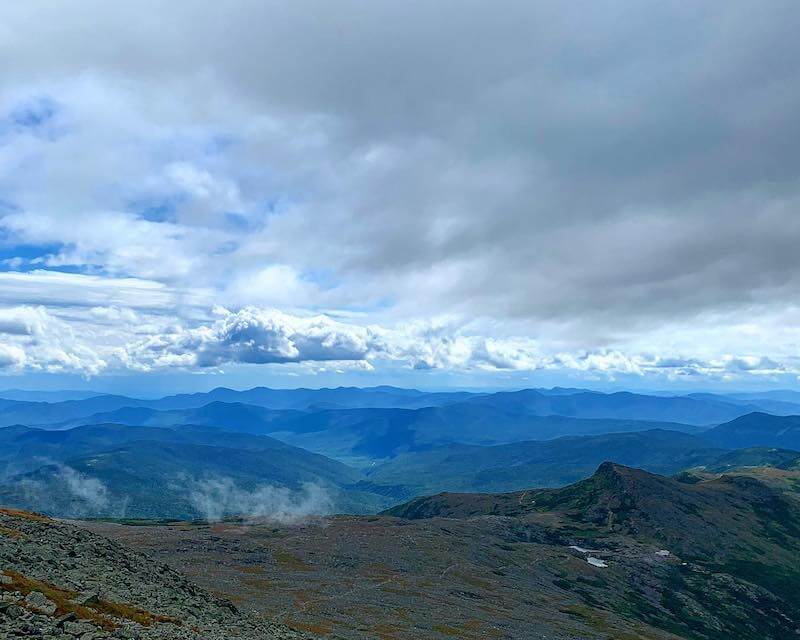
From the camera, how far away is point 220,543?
189875 mm

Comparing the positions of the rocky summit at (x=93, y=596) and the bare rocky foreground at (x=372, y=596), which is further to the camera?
the bare rocky foreground at (x=372, y=596)

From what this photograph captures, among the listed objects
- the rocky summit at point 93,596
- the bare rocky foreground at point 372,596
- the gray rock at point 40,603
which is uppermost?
the gray rock at point 40,603

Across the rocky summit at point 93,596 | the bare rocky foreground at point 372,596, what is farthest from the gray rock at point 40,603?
the bare rocky foreground at point 372,596

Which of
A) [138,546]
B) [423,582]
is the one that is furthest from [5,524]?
[423,582]

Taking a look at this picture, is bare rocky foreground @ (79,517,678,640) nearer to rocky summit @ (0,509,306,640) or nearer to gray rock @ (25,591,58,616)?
rocky summit @ (0,509,306,640)

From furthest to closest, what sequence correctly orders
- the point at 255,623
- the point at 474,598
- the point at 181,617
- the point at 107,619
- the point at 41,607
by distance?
1. the point at 474,598
2. the point at 255,623
3. the point at 181,617
4. the point at 107,619
5. the point at 41,607

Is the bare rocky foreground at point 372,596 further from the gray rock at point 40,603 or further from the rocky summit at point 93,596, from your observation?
the gray rock at point 40,603

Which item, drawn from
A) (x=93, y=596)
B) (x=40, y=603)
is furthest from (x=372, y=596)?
(x=40, y=603)

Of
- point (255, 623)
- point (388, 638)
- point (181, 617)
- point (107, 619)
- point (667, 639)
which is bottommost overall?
point (667, 639)

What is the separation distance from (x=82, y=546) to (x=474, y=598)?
4656 inches

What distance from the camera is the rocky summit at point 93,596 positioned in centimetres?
4622

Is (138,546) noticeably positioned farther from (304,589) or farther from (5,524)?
(5,524)

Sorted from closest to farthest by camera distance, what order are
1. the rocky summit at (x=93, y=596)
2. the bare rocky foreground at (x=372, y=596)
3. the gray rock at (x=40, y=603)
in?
1. the rocky summit at (x=93, y=596)
2. the gray rock at (x=40, y=603)
3. the bare rocky foreground at (x=372, y=596)

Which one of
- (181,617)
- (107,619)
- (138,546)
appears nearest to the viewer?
(107,619)
